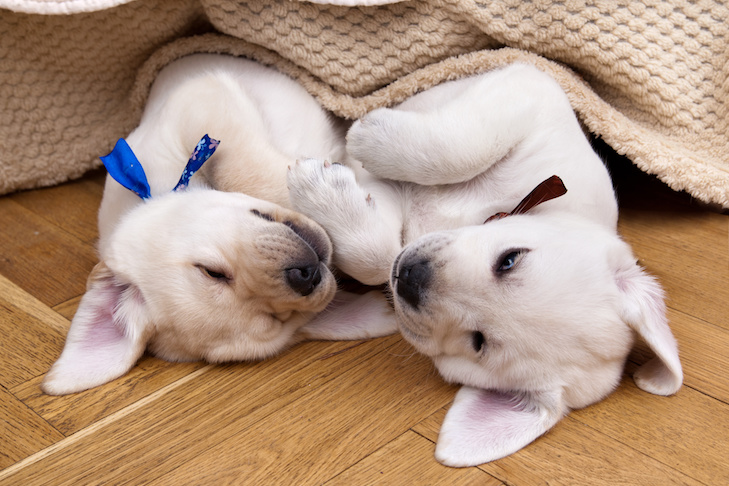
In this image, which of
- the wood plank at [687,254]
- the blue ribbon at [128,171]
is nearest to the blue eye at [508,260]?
the wood plank at [687,254]

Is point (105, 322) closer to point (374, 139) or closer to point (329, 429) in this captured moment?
point (329, 429)

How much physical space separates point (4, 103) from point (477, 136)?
5.32ft

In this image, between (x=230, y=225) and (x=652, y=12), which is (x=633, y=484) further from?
(x=652, y=12)

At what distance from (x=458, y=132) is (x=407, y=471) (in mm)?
848

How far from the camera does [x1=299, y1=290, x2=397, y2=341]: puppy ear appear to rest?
1.76 meters

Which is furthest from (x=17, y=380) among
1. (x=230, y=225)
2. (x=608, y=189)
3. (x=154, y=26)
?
(x=608, y=189)

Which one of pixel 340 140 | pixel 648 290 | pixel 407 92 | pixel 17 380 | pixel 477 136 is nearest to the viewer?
pixel 648 290

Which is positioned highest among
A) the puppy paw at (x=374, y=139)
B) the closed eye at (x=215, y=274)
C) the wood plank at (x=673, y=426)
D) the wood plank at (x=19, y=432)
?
the puppy paw at (x=374, y=139)

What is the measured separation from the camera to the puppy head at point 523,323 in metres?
1.38

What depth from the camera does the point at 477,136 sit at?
5.72 feet

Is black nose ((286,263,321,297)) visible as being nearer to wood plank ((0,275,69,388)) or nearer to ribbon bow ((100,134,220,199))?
ribbon bow ((100,134,220,199))

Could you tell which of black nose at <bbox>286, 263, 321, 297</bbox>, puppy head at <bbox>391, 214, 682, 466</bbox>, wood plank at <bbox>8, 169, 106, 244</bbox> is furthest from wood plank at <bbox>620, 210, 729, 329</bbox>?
wood plank at <bbox>8, 169, 106, 244</bbox>

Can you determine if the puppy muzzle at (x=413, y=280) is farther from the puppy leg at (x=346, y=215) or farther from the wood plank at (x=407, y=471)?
the wood plank at (x=407, y=471)

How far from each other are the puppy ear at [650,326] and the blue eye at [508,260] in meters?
0.23
